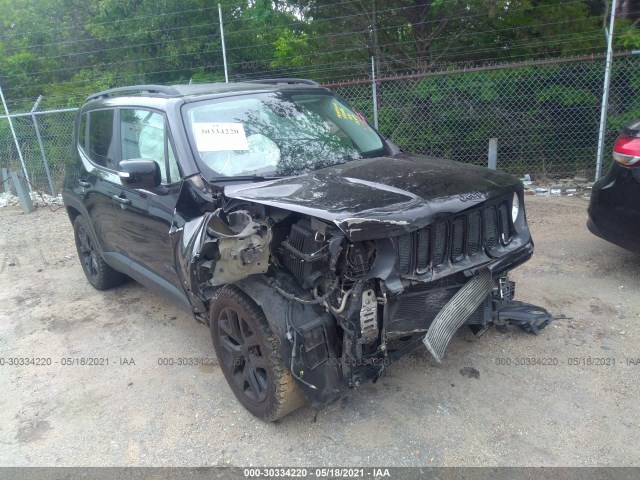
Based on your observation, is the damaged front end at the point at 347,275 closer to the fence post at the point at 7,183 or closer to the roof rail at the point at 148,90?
the roof rail at the point at 148,90

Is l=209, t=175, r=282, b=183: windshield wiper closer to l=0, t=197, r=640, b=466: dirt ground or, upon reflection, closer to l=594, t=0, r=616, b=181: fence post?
l=0, t=197, r=640, b=466: dirt ground

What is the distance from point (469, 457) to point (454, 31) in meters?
7.80

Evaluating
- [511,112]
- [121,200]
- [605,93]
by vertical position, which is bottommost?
[511,112]

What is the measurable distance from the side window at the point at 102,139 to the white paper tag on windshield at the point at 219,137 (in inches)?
47.4

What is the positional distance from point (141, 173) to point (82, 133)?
6.80 feet

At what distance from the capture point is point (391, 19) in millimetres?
8750

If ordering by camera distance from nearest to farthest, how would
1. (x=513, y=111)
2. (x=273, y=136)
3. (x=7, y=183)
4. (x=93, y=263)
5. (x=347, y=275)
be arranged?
(x=347, y=275) → (x=273, y=136) → (x=93, y=263) → (x=513, y=111) → (x=7, y=183)

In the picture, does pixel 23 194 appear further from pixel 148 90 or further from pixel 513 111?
pixel 513 111

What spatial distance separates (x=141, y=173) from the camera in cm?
333

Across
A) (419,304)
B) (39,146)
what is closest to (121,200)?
(419,304)

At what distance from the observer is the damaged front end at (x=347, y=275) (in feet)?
8.33

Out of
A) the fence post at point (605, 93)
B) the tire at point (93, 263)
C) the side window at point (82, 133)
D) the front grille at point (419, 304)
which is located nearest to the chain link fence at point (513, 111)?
the fence post at point (605, 93)

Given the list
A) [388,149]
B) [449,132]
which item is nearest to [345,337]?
[388,149]

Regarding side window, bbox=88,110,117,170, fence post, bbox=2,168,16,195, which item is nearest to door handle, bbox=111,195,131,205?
side window, bbox=88,110,117,170
